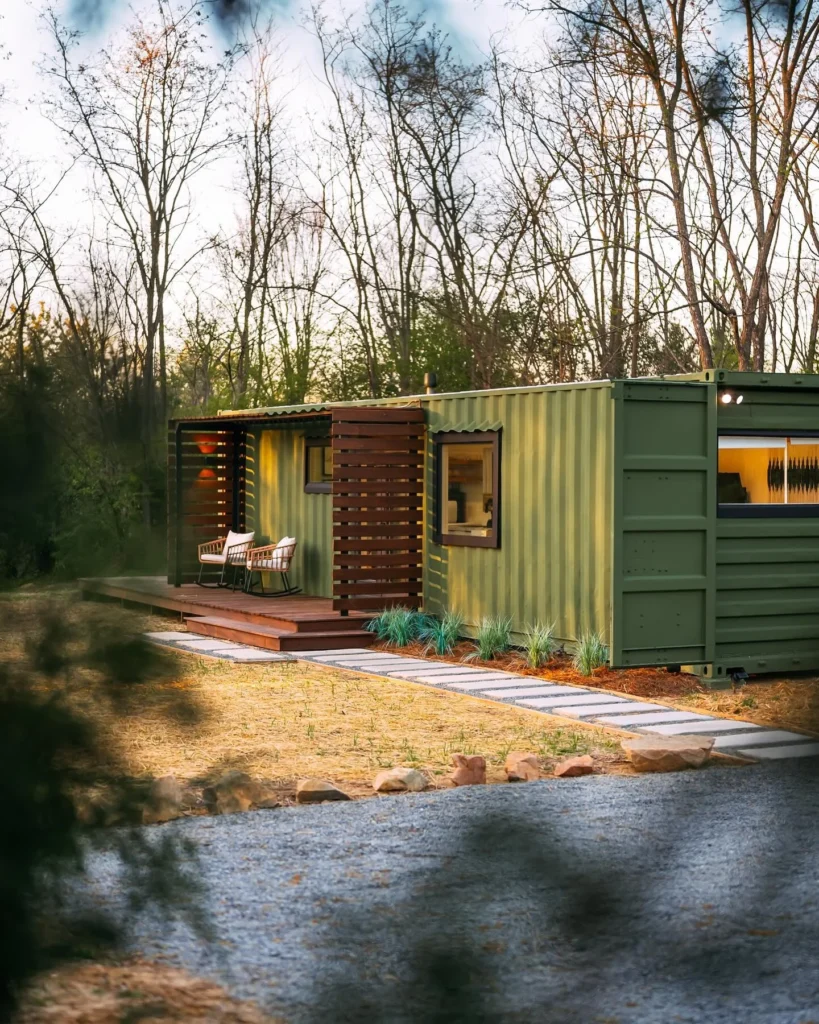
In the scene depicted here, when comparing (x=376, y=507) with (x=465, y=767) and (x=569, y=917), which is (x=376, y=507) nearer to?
(x=465, y=767)

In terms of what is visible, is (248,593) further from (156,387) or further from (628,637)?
(156,387)

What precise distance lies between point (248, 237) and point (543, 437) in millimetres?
9873

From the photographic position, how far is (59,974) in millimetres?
1104

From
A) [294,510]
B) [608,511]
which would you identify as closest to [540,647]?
[608,511]

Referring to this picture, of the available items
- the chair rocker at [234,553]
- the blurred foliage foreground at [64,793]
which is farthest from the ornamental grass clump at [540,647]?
the blurred foliage foreground at [64,793]

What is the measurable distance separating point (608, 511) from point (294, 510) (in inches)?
241

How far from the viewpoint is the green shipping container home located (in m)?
9.35

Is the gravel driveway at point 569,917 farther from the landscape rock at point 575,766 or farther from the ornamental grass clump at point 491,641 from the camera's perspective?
the ornamental grass clump at point 491,641

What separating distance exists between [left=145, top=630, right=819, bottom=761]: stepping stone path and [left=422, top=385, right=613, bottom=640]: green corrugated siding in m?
0.80

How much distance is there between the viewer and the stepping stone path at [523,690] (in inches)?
304

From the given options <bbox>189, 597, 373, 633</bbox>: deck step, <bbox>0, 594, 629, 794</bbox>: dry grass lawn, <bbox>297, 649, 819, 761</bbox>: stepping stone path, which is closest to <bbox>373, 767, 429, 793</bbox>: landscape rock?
<bbox>0, 594, 629, 794</bbox>: dry grass lawn

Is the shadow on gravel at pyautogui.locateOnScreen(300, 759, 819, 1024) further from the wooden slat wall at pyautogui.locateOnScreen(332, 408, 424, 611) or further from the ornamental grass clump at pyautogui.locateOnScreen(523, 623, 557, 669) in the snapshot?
the wooden slat wall at pyautogui.locateOnScreen(332, 408, 424, 611)

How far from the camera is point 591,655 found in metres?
9.66

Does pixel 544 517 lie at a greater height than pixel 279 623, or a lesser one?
greater
